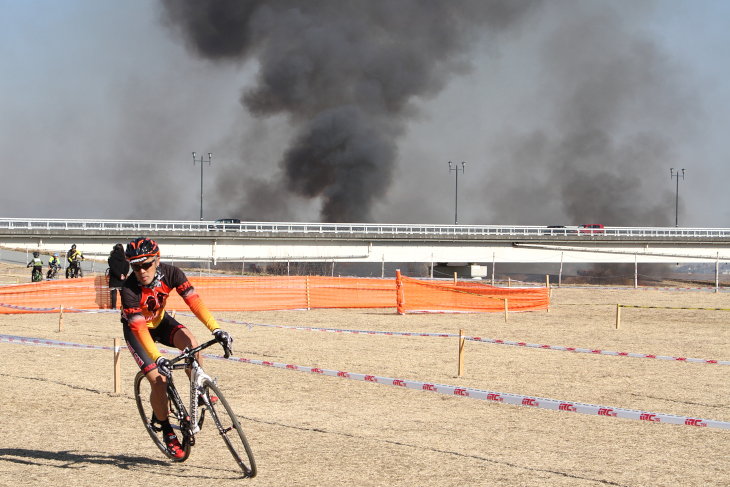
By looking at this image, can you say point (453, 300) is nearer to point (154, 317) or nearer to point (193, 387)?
point (154, 317)

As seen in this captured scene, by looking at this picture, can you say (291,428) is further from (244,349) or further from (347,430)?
(244,349)

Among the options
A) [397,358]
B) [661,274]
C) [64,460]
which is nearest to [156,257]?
[64,460]

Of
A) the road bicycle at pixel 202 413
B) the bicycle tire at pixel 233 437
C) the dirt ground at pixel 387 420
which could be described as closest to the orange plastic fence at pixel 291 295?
the dirt ground at pixel 387 420

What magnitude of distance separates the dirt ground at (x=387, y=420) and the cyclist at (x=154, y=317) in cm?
58

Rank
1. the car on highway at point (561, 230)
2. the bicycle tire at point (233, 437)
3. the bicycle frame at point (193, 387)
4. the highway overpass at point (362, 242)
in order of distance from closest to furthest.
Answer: the bicycle tire at point (233, 437)
the bicycle frame at point (193, 387)
the highway overpass at point (362, 242)
the car on highway at point (561, 230)

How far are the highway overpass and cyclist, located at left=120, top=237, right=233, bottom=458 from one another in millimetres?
39585

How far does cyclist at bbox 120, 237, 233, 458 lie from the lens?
5316mm

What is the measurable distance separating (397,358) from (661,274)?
2885 inches

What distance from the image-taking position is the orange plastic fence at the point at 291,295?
20859 mm

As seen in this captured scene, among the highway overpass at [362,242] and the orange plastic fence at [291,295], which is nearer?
the orange plastic fence at [291,295]

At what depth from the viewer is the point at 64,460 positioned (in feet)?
18.9

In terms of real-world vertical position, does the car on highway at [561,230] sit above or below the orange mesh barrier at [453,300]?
above

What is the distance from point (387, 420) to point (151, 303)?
3.03m

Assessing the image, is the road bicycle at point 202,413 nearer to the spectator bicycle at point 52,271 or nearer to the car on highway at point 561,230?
the spectator bicycle at point 52,271
